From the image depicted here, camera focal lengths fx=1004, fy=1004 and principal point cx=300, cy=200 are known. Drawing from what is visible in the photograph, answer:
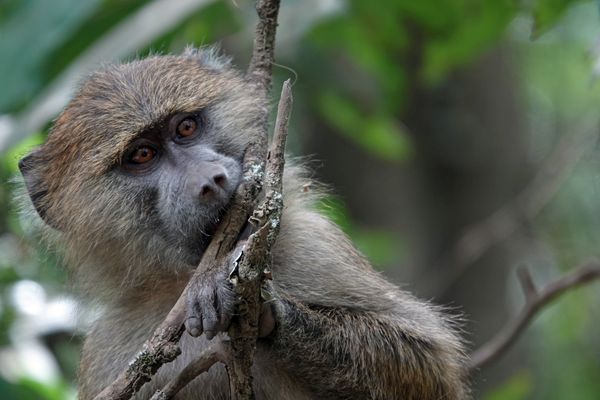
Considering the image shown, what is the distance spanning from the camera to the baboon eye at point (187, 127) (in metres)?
5.56

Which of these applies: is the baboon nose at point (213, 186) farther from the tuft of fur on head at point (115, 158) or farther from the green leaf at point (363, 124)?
the green leaf at point (363, 124)

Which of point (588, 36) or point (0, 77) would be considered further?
point (588, 36)

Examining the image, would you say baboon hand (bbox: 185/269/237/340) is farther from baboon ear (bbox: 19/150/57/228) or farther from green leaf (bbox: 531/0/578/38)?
green leaf (bbox: 531/0/578/38)

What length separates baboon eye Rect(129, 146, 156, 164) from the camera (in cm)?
551

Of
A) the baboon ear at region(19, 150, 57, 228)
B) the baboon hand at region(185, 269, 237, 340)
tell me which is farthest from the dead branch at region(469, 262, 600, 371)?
the baboon ear at region(19, 150, 57, 228)

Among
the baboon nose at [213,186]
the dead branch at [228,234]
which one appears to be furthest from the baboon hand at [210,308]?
the baboon nose at [213,186]

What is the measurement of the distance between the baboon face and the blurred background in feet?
0.93

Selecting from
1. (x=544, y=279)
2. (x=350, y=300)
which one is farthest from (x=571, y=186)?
(x=350, y=300)

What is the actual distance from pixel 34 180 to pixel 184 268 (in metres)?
1.27

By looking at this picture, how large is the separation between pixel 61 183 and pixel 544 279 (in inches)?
373

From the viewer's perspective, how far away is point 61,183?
596 centimetres

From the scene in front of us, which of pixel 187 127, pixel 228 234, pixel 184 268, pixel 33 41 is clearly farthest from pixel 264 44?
pixel 184 268

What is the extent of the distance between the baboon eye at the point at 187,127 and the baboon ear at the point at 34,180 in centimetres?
107

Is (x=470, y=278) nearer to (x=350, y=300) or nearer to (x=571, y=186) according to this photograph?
(x=571, y=186)
